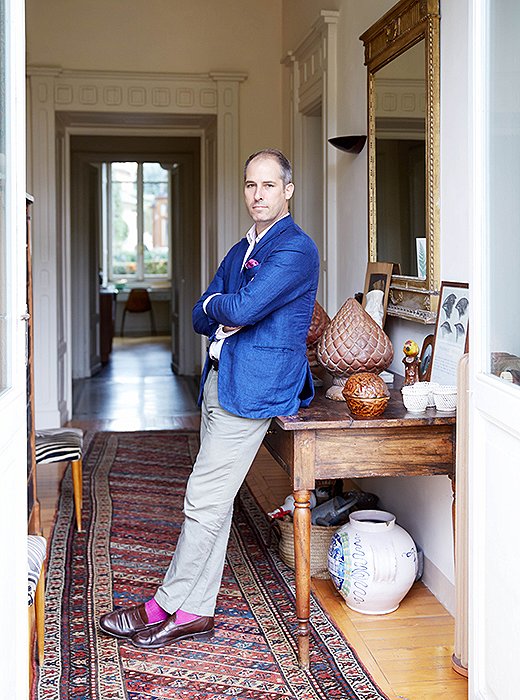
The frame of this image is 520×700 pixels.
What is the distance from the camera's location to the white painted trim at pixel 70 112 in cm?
701

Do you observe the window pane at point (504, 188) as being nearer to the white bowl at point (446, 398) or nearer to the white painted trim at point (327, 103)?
the white bowl at point (446, 398)

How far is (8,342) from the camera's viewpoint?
2.21 metres

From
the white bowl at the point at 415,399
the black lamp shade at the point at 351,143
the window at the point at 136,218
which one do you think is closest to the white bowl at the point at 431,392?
the white bowl at the point at 415,399

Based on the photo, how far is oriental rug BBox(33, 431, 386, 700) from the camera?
281 cm

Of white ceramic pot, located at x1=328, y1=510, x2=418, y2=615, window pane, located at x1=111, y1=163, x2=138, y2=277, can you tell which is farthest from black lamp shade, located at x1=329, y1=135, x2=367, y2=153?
window pane, located at x1=111, y1=163, x2=138, y2=277

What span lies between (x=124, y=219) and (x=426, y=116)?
1249 centimetres

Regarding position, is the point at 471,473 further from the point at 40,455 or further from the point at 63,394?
the point at 63,394

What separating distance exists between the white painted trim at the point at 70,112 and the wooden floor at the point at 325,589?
2.40ft

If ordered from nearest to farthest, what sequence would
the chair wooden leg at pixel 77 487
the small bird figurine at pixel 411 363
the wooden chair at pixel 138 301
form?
the small bird figurine at pixel 411 363
the chair wooden leg at pixel 77 487
the wooden chair at pixel 138 301

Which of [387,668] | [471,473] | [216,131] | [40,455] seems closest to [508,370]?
[471,473]

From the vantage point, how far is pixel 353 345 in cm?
334

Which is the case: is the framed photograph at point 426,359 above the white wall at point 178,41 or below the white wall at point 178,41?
below

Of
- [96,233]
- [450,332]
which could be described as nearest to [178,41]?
→ [96,233]

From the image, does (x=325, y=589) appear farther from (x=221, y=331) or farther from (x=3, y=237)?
(x=3, y=237)
